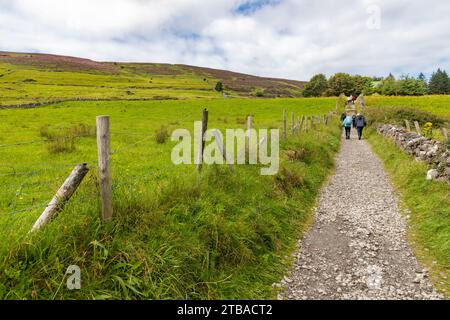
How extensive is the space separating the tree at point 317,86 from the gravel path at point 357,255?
9940 centimetres

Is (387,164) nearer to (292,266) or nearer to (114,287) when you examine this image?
(292,266)

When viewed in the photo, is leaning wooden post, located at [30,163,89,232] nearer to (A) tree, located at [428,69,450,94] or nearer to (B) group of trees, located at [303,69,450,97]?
(B) group of trees, located at [303,69,450,97]

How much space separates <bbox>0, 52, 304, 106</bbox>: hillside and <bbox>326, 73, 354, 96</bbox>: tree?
1603 centimetres

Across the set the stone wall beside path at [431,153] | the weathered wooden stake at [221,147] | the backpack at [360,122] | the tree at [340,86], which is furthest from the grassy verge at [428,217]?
the tree at [340,86]

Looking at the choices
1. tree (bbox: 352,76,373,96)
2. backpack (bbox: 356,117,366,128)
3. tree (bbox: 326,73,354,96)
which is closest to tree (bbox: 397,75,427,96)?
tree (bbox: 352,76,373,96)

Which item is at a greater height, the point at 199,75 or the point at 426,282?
the point at 199,75

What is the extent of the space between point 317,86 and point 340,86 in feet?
35.7

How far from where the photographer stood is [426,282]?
538 cm

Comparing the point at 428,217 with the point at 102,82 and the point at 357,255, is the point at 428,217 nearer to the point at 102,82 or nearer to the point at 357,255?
the point at 357,255

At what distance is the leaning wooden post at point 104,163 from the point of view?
4668 mm

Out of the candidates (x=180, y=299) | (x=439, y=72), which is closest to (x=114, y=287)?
(x=180, y=299)

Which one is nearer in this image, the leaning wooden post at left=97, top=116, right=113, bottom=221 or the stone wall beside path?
the leaning wooden post at left=97, top=116, right=113, bottom=221

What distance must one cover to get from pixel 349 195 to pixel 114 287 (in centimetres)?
850

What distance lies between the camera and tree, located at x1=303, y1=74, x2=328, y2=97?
10419 centimetres
